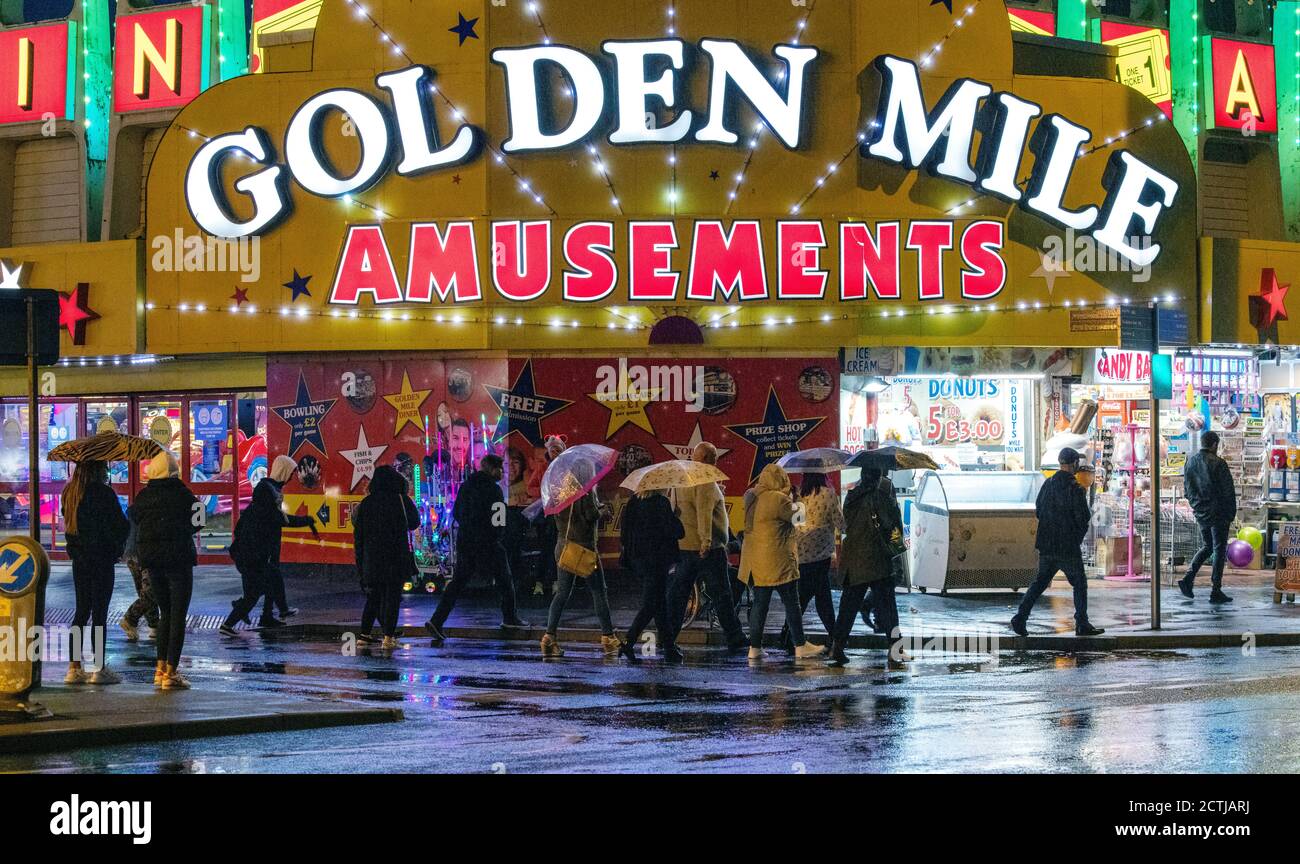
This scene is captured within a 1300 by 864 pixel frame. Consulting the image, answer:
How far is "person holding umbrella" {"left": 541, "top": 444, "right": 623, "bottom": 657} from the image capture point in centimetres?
1534

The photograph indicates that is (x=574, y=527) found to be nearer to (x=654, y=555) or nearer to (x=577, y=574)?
(x=577, y=574)

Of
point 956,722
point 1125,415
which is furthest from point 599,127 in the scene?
point 956,722

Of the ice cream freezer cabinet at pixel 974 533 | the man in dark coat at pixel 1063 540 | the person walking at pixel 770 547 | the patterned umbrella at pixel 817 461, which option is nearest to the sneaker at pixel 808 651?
the person walking at pixel 770 547

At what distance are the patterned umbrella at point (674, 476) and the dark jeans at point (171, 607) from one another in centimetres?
439

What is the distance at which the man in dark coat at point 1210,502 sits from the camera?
19828 mm

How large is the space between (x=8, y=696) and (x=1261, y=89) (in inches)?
898

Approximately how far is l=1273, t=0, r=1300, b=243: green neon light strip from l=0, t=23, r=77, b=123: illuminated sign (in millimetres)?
20605

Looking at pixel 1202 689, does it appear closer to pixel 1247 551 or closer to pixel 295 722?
pixel 295 722

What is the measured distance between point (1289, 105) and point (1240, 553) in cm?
912

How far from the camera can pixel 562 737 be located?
10.5 m

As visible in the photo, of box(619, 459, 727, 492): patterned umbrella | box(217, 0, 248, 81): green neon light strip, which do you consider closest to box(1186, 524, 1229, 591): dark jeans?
box(619, 459, 727, 492): patterned umbrella

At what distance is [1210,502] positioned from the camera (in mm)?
19984

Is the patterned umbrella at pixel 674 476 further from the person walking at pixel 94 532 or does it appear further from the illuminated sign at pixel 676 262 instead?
the illuminated sign at pixel 676 262

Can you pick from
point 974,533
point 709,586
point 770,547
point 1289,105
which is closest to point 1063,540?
point 974,533
